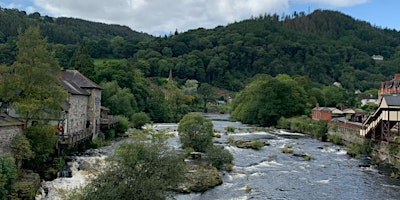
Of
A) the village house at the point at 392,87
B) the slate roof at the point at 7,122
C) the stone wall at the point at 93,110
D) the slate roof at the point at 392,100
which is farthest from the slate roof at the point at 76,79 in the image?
the village house at the point at 392,87

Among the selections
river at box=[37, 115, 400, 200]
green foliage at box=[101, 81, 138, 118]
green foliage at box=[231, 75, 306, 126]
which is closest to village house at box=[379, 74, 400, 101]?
green foliage at box=[231, 75, 306, 126]

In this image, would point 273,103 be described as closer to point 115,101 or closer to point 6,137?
point 115,101

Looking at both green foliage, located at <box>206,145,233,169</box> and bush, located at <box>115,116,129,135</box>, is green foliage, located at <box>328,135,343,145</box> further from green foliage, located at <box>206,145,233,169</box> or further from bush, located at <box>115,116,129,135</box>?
bush, located at <box>115,116,129,135</box>

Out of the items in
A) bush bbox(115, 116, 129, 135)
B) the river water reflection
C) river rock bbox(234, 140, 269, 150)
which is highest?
bush bbox(115, 116, 129, 135)

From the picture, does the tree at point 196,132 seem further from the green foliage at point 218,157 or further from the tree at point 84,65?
the tree at point 84,65

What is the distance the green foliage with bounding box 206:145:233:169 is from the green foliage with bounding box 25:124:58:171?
572 inches

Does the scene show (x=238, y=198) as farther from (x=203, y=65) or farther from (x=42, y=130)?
(x=203, y=65)

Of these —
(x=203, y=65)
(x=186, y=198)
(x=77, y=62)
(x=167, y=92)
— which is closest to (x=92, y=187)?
(x=186, y=198)

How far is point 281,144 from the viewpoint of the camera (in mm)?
56750

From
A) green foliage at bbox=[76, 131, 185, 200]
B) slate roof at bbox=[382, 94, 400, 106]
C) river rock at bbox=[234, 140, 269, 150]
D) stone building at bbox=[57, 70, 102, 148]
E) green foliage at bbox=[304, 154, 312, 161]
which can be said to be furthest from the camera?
river rock at bbox=[234, 140, 269, 150]

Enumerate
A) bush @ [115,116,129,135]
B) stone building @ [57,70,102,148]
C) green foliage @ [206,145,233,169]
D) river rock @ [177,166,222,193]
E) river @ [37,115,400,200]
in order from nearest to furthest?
1. river @ [37,115,400,200]
2. river rock @ [177,166,222,193]
3. green foliage @ [206,145,233,169]
4. stone building @ [57,70,102,148]
5. bush @ [115,116,129,135]

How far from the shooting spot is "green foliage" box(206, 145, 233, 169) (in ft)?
123

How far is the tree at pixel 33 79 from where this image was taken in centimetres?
2986

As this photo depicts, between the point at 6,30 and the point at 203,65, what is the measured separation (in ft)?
287
